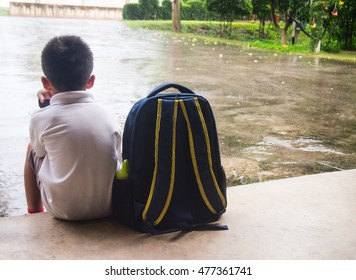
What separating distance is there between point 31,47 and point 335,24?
712 cm

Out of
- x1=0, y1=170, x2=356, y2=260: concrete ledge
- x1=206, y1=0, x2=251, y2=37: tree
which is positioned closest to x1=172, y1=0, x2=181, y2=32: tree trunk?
x1=206, y1=0, x2=251, y2=37: tree

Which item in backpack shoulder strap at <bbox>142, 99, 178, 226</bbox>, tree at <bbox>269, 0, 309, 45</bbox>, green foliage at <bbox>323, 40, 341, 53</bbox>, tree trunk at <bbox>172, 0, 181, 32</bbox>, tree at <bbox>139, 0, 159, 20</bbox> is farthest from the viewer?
tree at <bbox>139, 0, 159, 20</bbox>

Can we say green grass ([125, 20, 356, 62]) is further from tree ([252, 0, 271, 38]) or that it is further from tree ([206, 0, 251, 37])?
tree ([206, 0, 251, 37])

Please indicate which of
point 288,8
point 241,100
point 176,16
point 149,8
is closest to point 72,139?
point 241,100

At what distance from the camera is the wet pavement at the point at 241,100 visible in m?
3.39

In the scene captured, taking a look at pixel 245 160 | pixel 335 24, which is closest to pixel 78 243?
pixel 245 160

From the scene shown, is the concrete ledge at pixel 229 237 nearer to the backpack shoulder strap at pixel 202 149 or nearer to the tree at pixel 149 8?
the backpack shoulder strap at pixel 202 149

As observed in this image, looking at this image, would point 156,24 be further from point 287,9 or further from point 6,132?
point 6,132

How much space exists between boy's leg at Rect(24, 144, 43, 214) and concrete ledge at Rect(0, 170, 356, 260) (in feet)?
0.31

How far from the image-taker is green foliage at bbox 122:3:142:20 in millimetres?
24109

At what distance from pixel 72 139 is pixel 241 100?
3.88 m

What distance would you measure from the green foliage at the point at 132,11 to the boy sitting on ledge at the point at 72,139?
2293 centimetres

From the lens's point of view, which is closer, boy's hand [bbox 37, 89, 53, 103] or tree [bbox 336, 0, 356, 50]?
boy's hand [bbox 37, 89, 53, 103]

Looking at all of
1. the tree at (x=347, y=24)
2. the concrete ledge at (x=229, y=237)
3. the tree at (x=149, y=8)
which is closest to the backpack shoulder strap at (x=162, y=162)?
the concrete ledge at (x=229, y=237)
